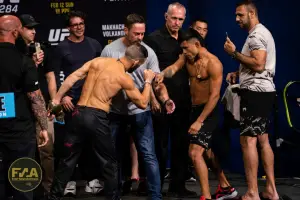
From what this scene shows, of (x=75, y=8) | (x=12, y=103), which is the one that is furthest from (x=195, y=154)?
(x=75, y=8)

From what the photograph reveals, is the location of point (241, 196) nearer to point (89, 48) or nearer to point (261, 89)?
point (261, 89)

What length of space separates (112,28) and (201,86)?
1.94m

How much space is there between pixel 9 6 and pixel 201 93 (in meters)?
2.64

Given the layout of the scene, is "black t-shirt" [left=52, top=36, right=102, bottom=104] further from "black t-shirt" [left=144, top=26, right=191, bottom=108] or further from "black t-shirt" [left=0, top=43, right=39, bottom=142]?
"black t-shirt" [left=0, top=43, right=39, bottom=142]

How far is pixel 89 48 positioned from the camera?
7082mm

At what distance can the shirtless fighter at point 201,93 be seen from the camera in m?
6.36

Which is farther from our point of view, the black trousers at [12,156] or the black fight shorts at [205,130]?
the black fight shorts at [205,130]

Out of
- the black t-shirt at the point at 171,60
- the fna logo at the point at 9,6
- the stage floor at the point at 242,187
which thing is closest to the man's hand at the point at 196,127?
the black t-shirt at the point at 171,60

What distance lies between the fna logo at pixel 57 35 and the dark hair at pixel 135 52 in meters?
1.94

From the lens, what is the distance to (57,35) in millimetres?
7930

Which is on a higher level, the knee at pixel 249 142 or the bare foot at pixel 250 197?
the knee at pixel 249 142

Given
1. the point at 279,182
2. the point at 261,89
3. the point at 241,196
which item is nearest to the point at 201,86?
the point at 261,89

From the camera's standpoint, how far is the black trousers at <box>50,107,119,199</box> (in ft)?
19.8

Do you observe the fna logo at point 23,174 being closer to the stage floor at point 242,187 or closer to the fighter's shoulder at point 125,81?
the fighter's shoulder at point 125,81
